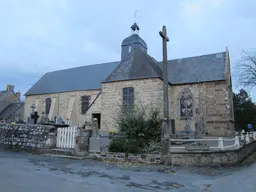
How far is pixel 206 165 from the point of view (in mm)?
8305

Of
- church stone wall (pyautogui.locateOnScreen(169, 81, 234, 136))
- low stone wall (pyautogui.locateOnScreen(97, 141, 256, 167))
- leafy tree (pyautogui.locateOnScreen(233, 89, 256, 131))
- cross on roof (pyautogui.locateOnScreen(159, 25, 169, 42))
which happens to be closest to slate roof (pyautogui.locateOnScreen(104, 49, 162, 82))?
church stone wall (pyautogui.locateOnScreen(169, 81, 234, 136))

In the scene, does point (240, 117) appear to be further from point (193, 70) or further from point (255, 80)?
point (193, 70)

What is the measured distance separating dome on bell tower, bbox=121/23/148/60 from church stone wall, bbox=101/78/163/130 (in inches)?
470

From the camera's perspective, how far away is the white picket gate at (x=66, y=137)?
1004 centimetres

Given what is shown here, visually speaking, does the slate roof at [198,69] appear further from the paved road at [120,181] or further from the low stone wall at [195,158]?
the paved road at [120,181]

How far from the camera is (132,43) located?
30266 mm

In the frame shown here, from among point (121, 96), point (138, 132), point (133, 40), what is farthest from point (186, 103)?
point (133, 40)

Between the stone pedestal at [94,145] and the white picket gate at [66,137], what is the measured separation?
0.97 metres

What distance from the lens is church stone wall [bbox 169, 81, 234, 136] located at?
62.0 ft

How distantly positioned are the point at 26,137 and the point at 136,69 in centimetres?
1122

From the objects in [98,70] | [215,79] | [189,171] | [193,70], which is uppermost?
[98,70]

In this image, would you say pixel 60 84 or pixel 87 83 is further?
pixel 60 84

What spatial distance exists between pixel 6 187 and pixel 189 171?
556 cm

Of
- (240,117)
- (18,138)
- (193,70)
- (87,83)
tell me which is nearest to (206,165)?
(18,138)
